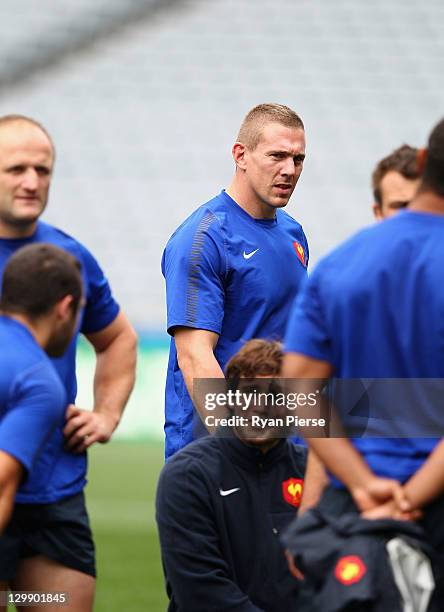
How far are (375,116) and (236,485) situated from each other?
43.7 feet

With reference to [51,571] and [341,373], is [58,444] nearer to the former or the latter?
[51,571]

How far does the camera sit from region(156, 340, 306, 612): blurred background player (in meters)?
3.29

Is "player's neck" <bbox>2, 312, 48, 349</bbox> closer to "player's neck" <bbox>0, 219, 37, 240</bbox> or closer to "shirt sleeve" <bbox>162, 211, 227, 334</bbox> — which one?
"player's neck" <bbox>0, 219, 37, 240</bbox>

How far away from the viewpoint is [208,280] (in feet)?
13.3

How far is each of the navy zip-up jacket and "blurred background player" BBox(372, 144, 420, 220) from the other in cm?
77

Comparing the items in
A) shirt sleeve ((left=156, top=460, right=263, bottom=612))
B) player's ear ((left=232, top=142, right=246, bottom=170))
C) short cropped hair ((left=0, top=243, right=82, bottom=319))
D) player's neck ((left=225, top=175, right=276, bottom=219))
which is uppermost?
player's ear ((left=232, top=142, right=246, bottom=170))

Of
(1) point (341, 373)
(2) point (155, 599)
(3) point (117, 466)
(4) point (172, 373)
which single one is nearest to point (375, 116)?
(3) point (117, 466)

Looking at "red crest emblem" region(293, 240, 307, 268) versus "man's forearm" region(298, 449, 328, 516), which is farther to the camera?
"red crest emblem" region(293, 240, 307, 268)

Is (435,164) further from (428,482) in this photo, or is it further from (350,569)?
(350,569)

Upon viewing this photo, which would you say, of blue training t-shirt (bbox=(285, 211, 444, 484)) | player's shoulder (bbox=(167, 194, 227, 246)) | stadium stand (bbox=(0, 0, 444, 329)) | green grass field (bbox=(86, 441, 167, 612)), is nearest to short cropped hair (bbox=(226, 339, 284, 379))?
blue training t-shirt (bbox=(285, 211, 444, 484))

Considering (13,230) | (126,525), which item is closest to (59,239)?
(13,230)

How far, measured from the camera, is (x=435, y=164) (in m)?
2.65

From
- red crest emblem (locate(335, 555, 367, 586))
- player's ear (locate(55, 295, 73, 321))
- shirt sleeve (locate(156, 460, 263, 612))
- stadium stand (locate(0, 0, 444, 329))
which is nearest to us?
red crest emblem (locate(335, 555, 367, 586))

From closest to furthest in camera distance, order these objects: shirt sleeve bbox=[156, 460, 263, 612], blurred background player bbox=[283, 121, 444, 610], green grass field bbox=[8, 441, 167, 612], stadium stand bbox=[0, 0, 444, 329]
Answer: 1. blurred background player bbox=[283, 121, 444, 610]
2. shirt sleeve bbox=[156, 460, 263, 612]
3. green grass field bbox=[8, 441, 167, 612]
4. stadium stand bbox=[0, 0, 444, 329]
